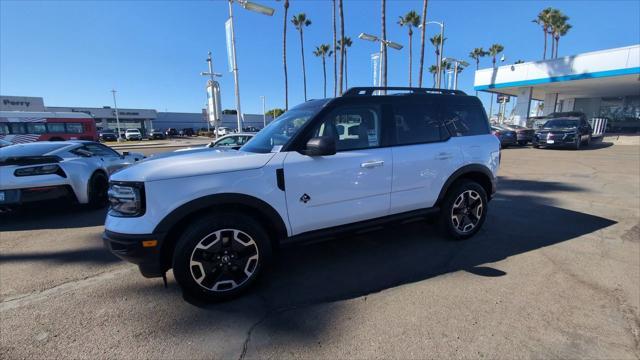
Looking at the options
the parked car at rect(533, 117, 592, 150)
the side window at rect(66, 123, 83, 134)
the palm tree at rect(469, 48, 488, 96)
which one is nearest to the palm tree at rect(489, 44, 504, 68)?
the palm tree at rect(469, 48, 488, 96)

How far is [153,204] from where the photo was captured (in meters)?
2.44

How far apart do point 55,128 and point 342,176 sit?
31011 millimetres

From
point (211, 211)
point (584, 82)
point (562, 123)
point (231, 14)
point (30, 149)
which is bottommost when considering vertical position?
point (211, 211)

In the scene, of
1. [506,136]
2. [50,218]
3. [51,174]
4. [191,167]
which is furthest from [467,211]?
[506,136]

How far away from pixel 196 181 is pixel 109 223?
862 mm

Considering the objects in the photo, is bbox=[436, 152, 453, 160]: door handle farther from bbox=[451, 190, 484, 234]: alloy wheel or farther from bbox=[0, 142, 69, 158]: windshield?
bbox=[0, 142, 69, 158]: windshield

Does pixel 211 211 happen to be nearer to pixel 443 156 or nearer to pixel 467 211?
pixel 443 156

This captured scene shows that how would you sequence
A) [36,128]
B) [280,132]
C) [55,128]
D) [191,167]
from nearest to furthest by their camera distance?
[191,167] < [280,132] < [36,128] < [55,128]

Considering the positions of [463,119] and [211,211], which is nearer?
[211,211]

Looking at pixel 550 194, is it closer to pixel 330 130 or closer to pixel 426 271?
pixel 426 271

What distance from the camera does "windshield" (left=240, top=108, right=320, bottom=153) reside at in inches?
121

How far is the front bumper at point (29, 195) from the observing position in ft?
15.9

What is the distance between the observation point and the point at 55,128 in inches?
964

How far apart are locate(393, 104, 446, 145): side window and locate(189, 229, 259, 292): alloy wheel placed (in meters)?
2.01
